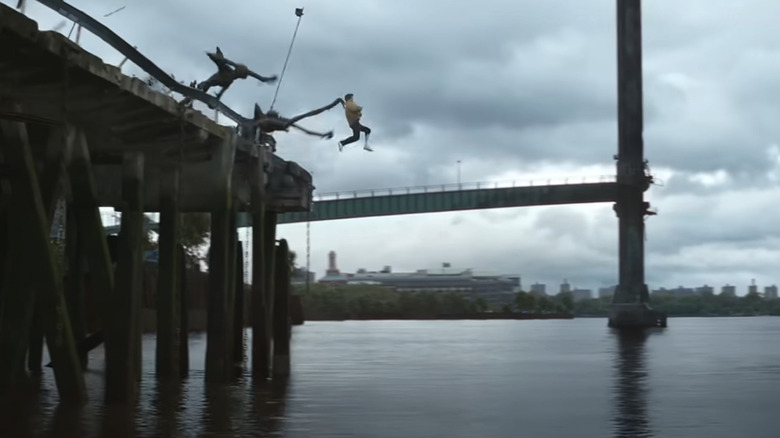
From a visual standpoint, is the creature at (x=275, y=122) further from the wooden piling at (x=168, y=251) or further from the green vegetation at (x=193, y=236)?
the green vegetation at (x=193, y=236)

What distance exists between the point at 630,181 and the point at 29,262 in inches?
4156

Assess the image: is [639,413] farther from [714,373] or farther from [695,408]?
[714,373]

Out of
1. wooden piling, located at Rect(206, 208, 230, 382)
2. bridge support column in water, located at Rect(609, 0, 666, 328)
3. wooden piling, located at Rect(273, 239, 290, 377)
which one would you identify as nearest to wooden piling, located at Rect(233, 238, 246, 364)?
wooden piling, located at Rect(273, 239, 290, 377)

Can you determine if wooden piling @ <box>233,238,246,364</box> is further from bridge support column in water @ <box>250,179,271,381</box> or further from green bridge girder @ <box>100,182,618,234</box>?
green bridge girder @ <box>100,182,618,234</box>

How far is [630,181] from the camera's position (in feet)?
403

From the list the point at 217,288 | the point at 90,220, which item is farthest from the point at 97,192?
the point at 217,288

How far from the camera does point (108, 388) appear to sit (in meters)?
23.5

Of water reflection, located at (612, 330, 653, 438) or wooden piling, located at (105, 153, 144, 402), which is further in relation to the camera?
wooden piling, located at (105, 153, 144, 402)

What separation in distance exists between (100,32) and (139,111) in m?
2.52

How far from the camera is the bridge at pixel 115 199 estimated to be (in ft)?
69.5

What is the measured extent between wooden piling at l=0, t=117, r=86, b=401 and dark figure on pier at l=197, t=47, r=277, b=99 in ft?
27.4

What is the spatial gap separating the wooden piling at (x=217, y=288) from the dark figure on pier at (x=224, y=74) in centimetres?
317

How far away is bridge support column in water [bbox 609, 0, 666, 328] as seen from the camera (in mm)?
122750

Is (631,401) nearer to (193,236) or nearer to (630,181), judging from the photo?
(193,236)
